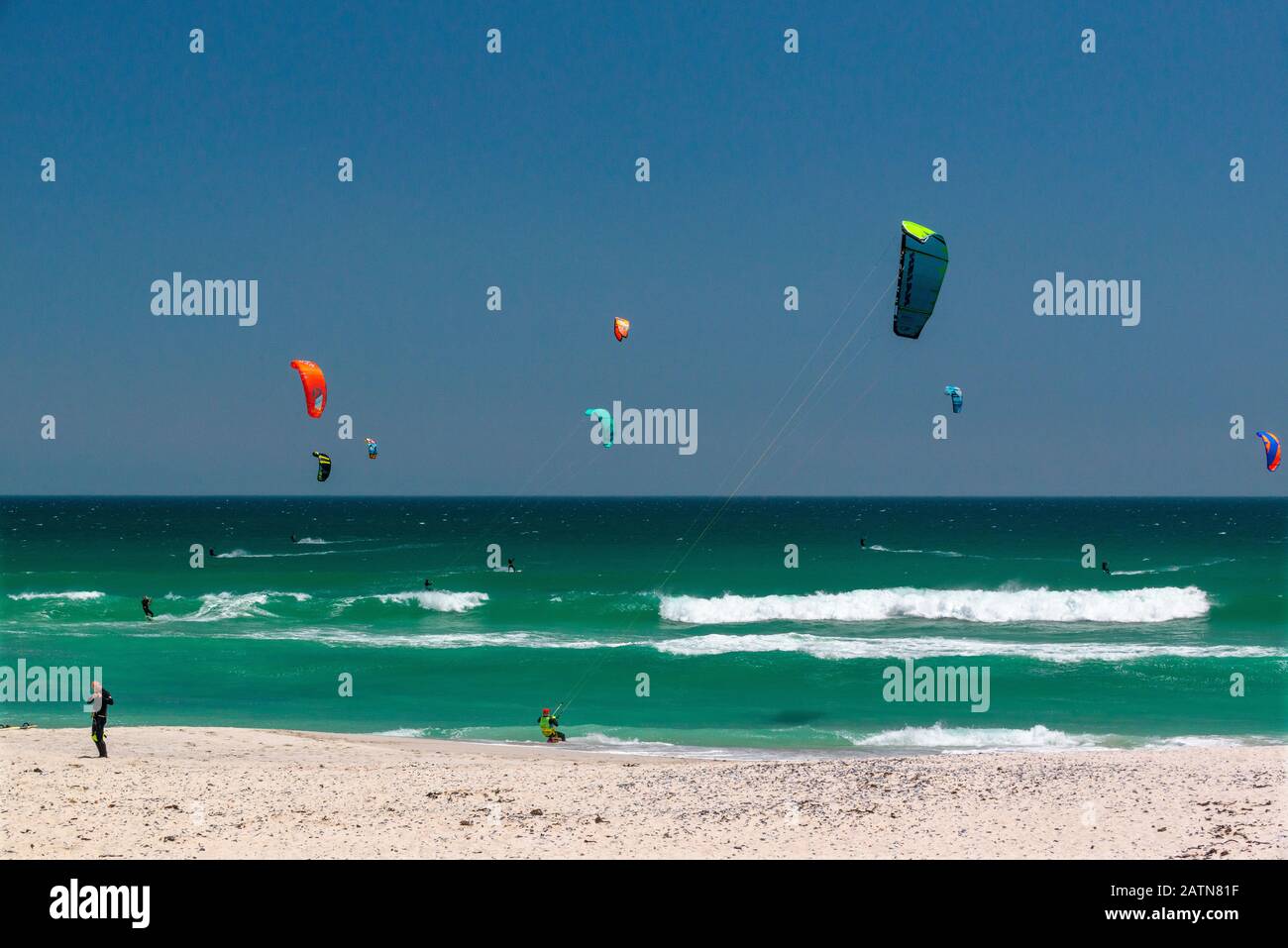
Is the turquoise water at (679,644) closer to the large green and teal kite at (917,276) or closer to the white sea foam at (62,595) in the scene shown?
the white sea foam at (62,595)

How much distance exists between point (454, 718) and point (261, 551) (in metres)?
51.6

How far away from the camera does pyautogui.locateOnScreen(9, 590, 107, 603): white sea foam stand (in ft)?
119

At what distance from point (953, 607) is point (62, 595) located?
3039 centimetres

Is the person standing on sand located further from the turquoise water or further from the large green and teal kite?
the large green and teal kite

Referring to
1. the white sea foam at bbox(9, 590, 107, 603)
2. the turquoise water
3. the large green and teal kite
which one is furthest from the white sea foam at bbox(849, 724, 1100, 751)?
the white sea foam at bbox(9, 590, 107, 603)

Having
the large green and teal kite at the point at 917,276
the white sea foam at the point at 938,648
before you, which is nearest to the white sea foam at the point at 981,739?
the large green and teal kite at the point at 917,276

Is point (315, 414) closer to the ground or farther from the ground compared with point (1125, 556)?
farther from the ground

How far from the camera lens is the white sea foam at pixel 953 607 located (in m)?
33.6

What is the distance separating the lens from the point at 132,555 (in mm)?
63281

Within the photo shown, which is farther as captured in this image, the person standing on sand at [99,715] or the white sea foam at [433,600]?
the white sea foam at [433,600]

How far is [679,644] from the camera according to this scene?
27.9 metres

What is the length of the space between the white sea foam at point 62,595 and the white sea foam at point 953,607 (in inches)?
779

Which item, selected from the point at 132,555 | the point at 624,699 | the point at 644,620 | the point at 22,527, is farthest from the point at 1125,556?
the point at 22,527

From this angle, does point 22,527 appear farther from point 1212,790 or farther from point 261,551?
point 1212,790
